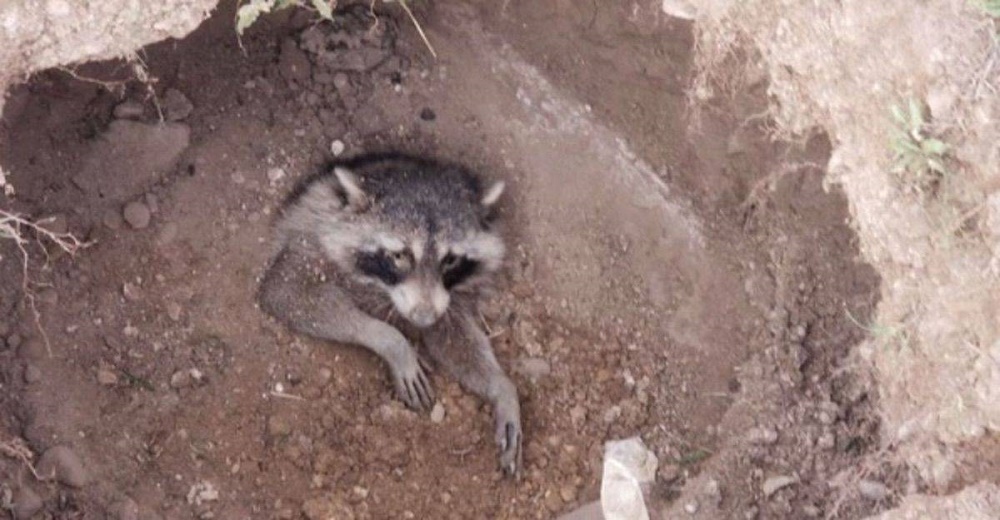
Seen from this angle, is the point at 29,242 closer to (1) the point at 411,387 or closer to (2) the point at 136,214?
(2) the point at 136,214

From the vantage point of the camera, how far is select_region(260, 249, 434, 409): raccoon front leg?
4.97 meters

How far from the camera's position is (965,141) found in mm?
3695

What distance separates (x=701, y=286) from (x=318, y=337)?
1.44 meters

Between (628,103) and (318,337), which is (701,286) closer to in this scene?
(628,103)

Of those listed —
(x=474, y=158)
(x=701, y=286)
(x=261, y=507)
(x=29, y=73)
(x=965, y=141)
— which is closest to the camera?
(x=965, y=141)

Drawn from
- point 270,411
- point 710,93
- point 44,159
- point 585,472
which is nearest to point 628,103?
point 710,93

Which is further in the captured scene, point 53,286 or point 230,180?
point 230,180

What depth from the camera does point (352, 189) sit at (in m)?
5.22

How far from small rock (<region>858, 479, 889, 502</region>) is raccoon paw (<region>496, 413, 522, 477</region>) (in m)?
1.27

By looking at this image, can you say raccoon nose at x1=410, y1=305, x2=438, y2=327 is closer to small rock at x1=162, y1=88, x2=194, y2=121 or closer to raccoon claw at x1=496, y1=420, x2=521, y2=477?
raccoon claw at x1=496, y1=420, x2=521, y2=477

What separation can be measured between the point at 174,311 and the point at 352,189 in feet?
2.75

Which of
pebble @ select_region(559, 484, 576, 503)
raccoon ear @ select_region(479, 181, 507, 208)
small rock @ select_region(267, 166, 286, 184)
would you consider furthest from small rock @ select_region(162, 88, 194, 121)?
pebble @ select_region(559, 484, 576, 503)

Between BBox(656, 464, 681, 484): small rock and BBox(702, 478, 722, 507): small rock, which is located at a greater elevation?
BBox(702, 478, 722, 507): small rock

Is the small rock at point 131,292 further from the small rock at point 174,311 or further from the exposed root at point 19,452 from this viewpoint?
the exposed root at point 19,452
